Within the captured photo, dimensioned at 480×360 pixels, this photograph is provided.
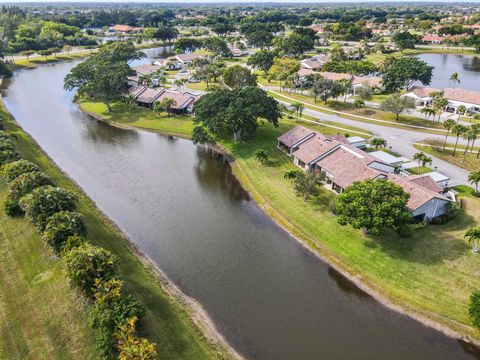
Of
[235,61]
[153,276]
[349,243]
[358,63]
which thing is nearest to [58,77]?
[235,61]

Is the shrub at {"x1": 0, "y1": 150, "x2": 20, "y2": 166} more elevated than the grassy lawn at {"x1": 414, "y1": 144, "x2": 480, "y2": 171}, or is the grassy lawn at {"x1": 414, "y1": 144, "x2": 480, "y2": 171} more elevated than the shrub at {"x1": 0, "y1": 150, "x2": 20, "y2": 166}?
the shrub at {"x1": 0, "y1": 150, "x2": 20, "y2": 166}

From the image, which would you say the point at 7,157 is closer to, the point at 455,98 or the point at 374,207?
the point at 374,207

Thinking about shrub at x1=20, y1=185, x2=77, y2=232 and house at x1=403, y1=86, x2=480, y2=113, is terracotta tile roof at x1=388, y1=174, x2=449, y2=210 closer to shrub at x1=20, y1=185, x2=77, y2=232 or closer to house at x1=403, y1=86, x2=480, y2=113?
shrub at x1=20, y1=185, x2=77, y2=232

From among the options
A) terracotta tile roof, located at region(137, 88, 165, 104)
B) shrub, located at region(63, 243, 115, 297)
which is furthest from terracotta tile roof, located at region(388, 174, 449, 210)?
terracotta tile roof, located at region(137, 88, 165, 104)

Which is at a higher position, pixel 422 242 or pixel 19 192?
pixel 19 192

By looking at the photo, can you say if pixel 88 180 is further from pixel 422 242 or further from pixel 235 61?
pixel 235 61

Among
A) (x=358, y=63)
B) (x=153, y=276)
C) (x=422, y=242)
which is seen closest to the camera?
(x=153, y=276)
